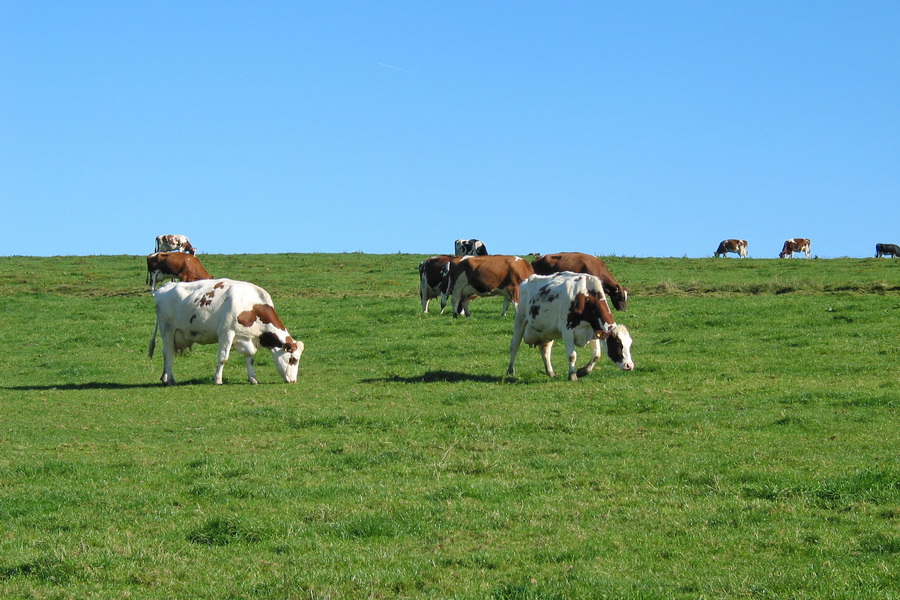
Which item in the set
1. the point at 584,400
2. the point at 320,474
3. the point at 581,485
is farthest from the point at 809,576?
the point at 584,400

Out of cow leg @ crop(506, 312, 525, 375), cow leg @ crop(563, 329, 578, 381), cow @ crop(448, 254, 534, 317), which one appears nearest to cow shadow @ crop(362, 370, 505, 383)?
cow leg @ crop(506, 312, 525, 375)

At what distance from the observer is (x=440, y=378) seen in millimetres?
20781

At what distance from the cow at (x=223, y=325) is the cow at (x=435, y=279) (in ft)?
34.6

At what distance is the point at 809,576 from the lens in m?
7.86

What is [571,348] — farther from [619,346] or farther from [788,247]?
[788,247]

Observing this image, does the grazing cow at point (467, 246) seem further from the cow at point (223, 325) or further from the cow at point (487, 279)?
the cow at point (223, 325)

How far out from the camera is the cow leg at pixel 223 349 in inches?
840

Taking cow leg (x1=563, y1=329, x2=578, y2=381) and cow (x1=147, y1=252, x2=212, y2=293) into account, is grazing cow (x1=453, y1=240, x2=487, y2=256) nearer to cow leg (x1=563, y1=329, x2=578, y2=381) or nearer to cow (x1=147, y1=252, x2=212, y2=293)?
cow (x1=147, y1=252, x2=212, y2=293)

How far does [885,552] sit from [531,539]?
2978mm

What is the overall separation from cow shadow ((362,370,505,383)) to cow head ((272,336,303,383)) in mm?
1543

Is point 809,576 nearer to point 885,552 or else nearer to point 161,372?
point 885,552

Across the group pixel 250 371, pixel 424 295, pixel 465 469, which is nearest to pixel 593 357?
pixel 250 371

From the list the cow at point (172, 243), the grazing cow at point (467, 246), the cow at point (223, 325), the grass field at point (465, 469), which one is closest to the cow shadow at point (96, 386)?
the grass field at point (465, 469)

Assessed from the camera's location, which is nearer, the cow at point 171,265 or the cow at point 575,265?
the cow at point 575,265
